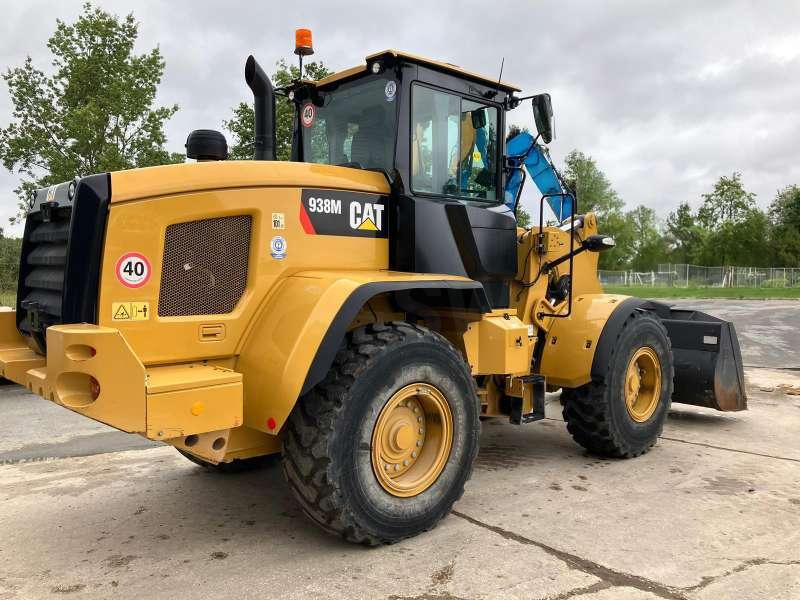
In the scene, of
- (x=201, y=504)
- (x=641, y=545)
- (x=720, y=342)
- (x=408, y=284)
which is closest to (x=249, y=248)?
(x=408, y=284)

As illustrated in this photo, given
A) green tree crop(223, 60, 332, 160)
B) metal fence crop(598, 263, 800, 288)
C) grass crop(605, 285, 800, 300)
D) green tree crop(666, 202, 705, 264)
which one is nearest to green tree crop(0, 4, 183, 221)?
green tree crop(223, 60, 332, 160)

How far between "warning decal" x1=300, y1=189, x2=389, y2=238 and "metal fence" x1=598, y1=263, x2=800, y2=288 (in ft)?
177

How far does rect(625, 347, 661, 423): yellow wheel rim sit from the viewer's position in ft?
17.9

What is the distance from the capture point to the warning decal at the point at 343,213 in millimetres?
3742

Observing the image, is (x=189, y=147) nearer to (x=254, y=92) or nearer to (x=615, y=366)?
(x=254, y=92)

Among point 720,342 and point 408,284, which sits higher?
point 408,284

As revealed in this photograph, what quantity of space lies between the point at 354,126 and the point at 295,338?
1.90m

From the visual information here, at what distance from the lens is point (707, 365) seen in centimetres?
650

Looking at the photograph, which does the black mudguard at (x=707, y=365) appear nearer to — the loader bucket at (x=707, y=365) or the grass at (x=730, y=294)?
the loader bucket at (x=707, y=365)

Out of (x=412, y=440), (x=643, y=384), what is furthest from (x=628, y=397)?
(x=412, y=440)

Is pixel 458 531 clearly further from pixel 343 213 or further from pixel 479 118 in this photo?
pixel 479 118

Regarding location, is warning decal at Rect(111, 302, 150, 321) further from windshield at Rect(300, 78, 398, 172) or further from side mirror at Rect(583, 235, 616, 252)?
side mirror at Rect(583, 235, 616, 252)

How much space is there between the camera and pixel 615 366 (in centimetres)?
514

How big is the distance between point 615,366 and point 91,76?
14644 mm
